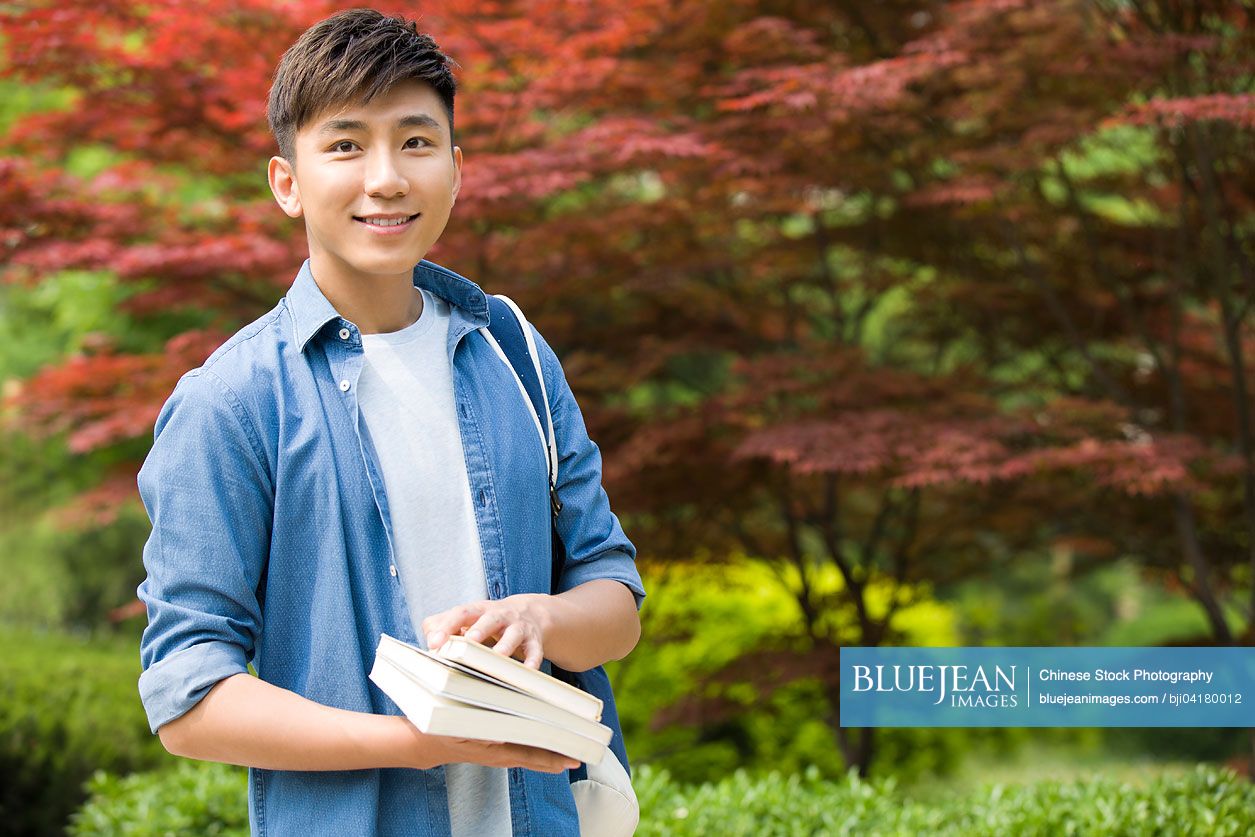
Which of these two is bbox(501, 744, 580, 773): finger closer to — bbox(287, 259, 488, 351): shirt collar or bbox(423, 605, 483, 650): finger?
bbox(423, 605, 483, 650): finger

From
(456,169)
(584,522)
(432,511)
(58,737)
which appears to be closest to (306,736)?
(432,511)

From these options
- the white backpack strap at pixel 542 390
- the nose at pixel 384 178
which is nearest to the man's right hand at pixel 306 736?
the white backpack strap at pixel 542 390

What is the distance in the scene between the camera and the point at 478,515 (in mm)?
1233

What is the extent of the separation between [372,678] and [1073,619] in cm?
851

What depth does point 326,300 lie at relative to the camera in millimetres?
1271

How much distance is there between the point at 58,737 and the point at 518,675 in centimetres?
362

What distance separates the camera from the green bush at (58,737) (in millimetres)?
3938

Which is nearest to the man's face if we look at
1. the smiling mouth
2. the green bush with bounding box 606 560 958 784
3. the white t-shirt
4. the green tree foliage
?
the smiling mouth

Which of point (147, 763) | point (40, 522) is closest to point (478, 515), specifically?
point (147, 763)

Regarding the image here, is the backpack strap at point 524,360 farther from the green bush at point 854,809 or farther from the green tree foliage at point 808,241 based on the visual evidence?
the green tree foliage at point 808,241

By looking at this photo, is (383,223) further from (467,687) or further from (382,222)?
(467,687)

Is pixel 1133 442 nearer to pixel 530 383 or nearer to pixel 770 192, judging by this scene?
pixel 770 192

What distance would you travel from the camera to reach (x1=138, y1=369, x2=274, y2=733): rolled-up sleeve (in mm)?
1089

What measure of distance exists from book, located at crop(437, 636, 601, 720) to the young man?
4 centimetres
